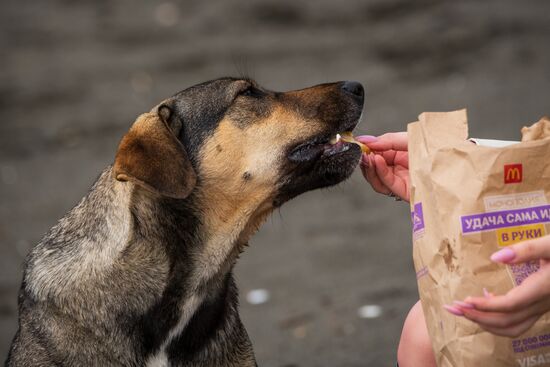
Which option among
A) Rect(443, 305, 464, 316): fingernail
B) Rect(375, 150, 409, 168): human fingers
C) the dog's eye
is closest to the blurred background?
Rect(375, 150, 409, 168): human fingers

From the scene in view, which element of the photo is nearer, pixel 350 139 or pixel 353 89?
pixel 350 139

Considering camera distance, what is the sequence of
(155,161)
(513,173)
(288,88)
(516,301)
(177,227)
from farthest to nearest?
(288,88) → (177,227) → (155,161) → (513,173) → (516,301)

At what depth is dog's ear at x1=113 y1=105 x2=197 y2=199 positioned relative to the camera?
12.2ft

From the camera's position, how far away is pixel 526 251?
2771 mm

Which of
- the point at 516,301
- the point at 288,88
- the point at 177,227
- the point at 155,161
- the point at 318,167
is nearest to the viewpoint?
the point at 516,301

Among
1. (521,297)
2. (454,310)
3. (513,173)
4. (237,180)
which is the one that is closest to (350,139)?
(237,180)

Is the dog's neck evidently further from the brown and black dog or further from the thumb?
the thumb

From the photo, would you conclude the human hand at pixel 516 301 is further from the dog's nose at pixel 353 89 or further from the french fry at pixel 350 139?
the dog's nose at pixel 353 89

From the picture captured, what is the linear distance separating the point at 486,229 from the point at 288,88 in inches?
292

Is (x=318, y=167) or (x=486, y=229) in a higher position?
(x=486, y=229)

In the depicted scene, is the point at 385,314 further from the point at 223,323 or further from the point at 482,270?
the point at 482,270

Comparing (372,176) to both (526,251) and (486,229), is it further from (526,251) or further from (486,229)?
(526,251)

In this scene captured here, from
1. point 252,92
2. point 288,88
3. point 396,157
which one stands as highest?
point 252,92

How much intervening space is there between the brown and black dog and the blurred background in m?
1.88
